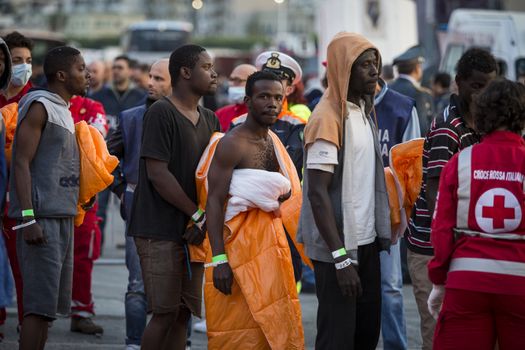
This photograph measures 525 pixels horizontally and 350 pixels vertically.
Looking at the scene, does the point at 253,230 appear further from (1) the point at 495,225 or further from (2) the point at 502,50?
(2) the point at 502,50

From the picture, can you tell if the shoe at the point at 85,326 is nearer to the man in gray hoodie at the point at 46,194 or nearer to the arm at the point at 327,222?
the man in gray hoodie at the point at 46,194

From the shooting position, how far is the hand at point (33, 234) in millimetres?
6652

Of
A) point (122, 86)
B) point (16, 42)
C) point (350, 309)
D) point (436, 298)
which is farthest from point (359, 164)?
point (122, 86)

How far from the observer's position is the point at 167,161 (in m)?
6.50

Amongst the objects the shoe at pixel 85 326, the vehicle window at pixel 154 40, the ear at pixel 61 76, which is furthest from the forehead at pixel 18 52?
the vehicle window at pixel 154 40

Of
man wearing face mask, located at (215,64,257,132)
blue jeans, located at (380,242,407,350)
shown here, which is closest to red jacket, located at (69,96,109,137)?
man wearing face mask, located at (215,64,257,132)

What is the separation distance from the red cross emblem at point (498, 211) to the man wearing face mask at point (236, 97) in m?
4.29

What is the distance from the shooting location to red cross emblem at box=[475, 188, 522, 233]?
16.5 ft

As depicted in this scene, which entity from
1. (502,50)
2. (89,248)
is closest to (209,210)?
(89,248)

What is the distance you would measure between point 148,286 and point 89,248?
2550 millimetres

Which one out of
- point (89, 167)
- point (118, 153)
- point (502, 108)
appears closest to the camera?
point (502, 108)

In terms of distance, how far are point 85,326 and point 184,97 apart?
2.88 metres

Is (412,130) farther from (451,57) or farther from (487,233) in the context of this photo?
(451,57)

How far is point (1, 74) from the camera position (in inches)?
256
